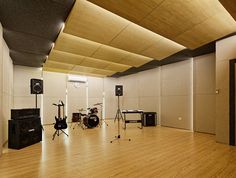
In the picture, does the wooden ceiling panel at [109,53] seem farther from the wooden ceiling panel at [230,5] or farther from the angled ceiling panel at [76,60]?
the wooden ceiling panel at [230,5]

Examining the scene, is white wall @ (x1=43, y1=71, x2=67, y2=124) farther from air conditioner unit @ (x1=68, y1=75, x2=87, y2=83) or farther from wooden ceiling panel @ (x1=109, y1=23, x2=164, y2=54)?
wooden ceiling panel @ (x1=109, y1=23, x2=164, y2=54)

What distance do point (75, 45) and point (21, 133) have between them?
291 cm

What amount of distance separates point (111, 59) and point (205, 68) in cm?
366

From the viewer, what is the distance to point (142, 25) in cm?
372

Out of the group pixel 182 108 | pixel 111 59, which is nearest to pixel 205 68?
pixel 182 108

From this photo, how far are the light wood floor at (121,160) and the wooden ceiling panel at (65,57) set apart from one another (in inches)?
123

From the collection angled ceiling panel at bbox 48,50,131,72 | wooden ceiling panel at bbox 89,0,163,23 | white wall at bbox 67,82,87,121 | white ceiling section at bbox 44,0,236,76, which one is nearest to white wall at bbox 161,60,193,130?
white ceiling section at bbox 44,0,236,76

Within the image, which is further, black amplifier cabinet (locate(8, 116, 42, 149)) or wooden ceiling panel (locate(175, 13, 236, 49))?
black amplifier cabinet (locate(8, 116, 42, 149))

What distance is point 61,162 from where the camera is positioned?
3197mm

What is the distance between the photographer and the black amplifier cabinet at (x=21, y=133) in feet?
13.7

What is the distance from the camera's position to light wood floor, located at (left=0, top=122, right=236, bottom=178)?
8.84 feet

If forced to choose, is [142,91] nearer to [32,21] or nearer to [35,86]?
[35,86]

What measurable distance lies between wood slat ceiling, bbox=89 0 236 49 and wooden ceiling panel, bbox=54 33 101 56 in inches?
73.2

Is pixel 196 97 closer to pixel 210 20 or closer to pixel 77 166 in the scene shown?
pixel 210 20
